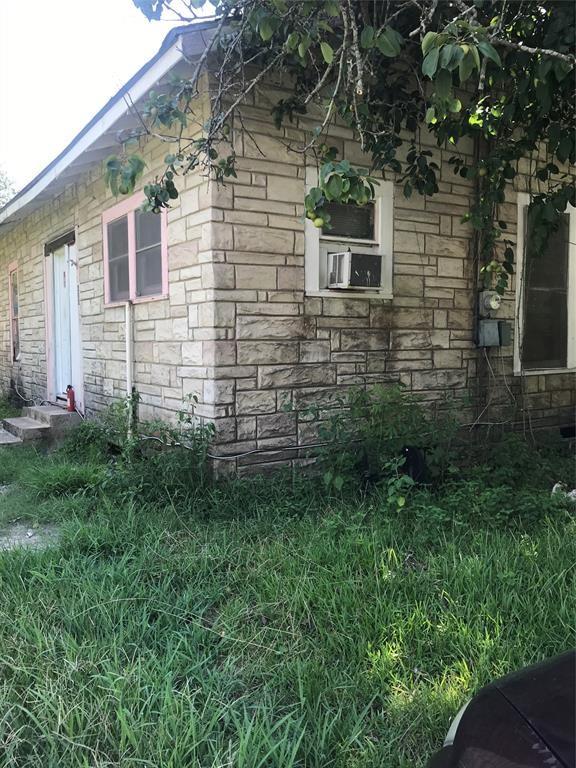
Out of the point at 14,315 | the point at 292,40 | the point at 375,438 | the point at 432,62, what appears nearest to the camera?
the point at 432,62

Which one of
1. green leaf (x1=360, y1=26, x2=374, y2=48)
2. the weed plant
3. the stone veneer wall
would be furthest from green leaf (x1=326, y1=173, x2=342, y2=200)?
the weed plant

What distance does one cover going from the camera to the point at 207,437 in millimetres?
4129

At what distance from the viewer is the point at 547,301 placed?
611cm

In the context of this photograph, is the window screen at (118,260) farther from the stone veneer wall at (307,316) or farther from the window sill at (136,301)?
the stone veneer wall at (307,316)

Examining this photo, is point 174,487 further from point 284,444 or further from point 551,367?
point 551,367

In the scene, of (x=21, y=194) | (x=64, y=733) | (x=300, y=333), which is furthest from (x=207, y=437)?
(x=21, y=194)

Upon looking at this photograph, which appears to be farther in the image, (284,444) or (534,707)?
(284,444)

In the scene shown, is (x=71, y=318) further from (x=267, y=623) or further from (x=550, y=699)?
(x=550, y=699)

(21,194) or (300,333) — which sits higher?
(21,194)

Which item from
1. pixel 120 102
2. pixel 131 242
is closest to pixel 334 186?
pixel 120 102

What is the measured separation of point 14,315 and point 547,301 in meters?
8.35

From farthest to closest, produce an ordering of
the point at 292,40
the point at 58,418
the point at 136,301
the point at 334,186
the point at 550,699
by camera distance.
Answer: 1. the point at 58,418
2. the point at 136,301
3. the point at 292,40
4. the point at 334,186
5. the point at 550,699

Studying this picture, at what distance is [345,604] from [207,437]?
1.87 meters

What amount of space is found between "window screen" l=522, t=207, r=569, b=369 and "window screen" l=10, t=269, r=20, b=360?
25.9 ft
